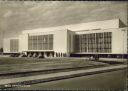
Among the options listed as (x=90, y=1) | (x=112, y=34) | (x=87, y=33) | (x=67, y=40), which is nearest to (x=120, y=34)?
(x=112, y=34)

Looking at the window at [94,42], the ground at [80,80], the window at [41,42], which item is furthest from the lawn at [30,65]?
the window at [41,42]

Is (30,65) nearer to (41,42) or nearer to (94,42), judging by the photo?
(94,42)

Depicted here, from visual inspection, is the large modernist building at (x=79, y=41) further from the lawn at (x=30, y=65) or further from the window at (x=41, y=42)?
the lawn at (x=30, y=65)

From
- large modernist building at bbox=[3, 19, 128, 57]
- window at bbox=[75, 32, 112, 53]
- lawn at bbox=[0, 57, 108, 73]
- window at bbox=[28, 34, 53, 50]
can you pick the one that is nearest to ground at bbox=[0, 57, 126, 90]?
lawn at bbox=[0, 57, 108, 73]

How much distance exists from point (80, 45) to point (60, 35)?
8095 millimetres

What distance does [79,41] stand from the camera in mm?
71250

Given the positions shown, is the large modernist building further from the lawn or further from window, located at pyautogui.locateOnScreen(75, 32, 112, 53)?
the lawn

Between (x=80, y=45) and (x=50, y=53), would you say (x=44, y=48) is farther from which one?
(x=80, y=45)

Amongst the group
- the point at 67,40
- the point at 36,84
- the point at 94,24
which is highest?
the point at 94,24

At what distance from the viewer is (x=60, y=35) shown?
230ft

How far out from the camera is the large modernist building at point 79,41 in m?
61.2

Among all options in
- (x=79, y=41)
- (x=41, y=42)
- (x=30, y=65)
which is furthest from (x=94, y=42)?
(x=30, y=65)

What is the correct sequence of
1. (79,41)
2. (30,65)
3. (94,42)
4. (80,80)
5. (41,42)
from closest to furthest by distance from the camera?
(80,80) → (30,65) → (94,42) → (79,41) → (41,42)

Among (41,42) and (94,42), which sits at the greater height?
(41,42)
